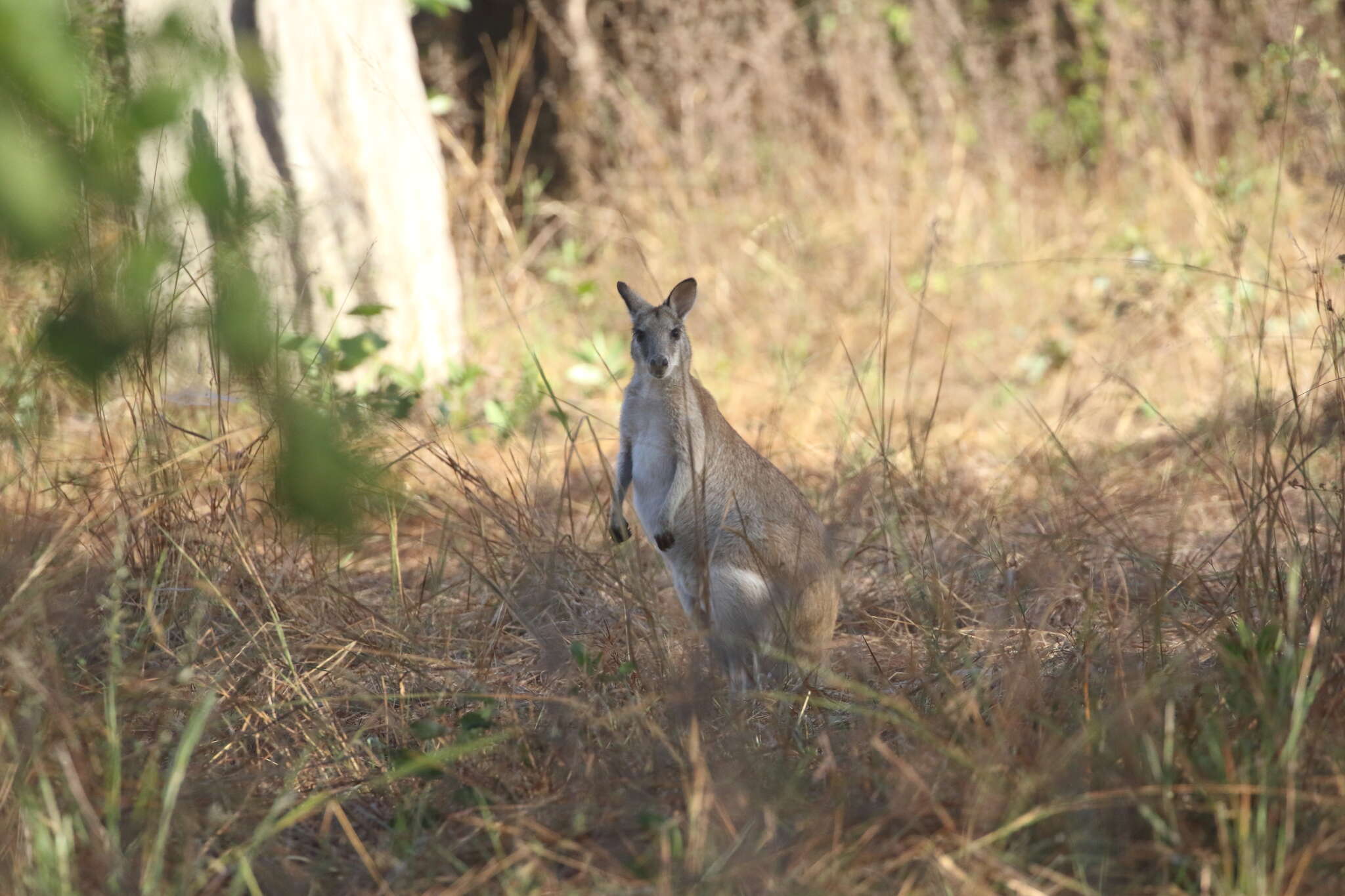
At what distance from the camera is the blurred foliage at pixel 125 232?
1063 millimetres

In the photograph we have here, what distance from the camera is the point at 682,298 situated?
3938 mm

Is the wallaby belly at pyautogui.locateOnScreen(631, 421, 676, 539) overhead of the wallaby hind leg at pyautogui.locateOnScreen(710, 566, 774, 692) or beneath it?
overhead

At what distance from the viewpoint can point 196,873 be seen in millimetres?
1955

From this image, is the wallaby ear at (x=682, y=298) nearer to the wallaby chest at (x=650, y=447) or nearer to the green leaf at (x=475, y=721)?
the wallaby chest at (x=650, y=447)

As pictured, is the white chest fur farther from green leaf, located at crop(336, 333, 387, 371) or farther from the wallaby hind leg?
green leaf, located at crop(336, 333, 387, 371)

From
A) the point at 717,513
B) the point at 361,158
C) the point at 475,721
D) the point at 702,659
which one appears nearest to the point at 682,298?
the point at 717,513

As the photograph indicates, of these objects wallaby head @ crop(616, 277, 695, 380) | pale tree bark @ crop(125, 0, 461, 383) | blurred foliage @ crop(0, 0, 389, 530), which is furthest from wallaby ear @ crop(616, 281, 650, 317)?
blurred foliage @ crop(0, 0, 389, 530)

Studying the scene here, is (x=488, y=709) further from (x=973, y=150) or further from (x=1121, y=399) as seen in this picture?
(x=973, y=150)

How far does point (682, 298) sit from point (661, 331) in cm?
14

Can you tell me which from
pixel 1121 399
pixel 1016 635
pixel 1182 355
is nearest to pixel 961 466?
pixel 1121 399

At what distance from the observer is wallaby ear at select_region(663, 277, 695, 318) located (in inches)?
153

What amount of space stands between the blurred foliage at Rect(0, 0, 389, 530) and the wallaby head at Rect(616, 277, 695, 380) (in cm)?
271

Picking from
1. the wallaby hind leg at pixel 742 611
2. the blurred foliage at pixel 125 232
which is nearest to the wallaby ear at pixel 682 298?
the wallaby hind leg at pixel 742 611

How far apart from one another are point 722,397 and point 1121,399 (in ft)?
5.94
